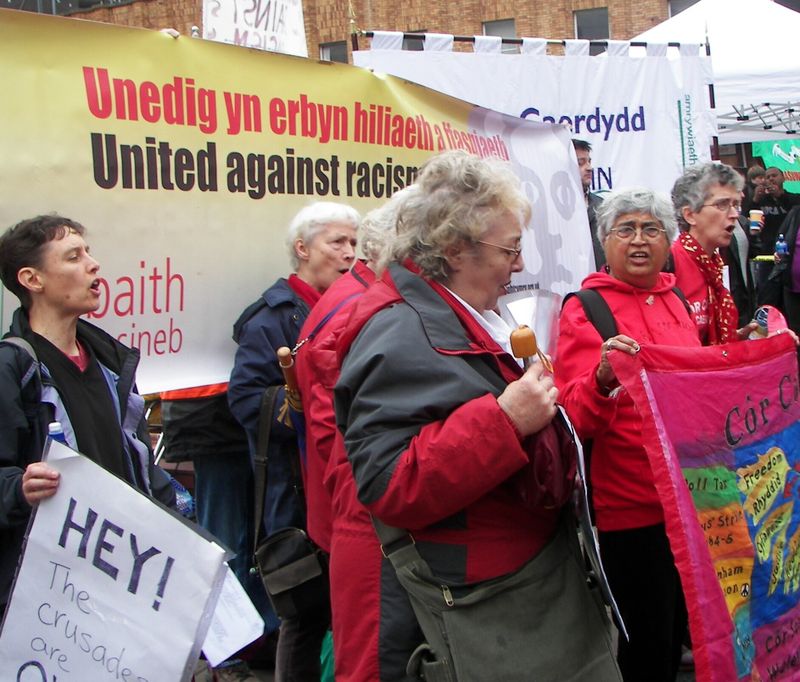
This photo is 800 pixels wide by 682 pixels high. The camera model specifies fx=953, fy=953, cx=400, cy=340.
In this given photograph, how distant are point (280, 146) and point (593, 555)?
204 centimetres

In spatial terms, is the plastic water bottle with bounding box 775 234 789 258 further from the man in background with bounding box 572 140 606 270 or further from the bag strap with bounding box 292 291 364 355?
the bag strap with bounding box 292 291 364 355

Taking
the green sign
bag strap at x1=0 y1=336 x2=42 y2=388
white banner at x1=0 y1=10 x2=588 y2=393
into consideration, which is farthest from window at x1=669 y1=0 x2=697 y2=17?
bag strap at x1=0 y1=336 x2=42 y2=388

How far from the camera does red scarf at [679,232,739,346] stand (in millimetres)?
3717

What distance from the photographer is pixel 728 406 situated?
105 inches

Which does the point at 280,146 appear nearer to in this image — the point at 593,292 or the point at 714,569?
the point at 593,292

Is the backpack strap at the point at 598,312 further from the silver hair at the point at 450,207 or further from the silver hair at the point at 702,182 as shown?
the silver hair at the point at 702,182

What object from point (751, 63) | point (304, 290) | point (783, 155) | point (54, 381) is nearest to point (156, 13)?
point (783, 155)

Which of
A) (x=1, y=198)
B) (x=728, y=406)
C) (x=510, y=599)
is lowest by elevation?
(x=510, y=599)

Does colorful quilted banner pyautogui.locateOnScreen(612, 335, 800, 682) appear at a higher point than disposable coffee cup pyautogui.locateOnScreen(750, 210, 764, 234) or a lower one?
lower

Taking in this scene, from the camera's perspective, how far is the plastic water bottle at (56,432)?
233cm

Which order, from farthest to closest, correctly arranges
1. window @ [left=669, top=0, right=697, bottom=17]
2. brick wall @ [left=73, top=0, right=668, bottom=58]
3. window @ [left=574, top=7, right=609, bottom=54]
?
window @ [left=574, top=7, right=609, bottom=54] < brick wall @ [left=73, top=0, right=668, bottom=58] < window @ [left=669, top=0, right=697, bottom=17]

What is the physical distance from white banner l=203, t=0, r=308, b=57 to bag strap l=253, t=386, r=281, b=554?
155 centimetres

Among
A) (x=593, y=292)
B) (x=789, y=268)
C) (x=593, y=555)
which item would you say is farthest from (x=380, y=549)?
(x=789, y=268)

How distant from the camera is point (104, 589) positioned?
7.60 ft
